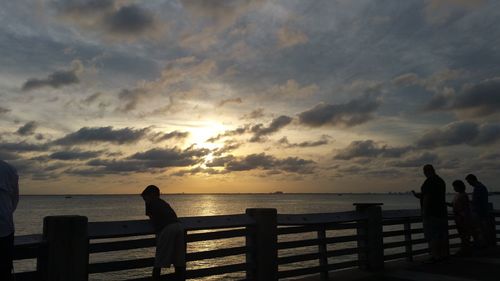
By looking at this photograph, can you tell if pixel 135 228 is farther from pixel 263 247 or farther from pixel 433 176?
pixel 433 176

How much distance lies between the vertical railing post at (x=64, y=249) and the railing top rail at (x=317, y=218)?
3.19 meters

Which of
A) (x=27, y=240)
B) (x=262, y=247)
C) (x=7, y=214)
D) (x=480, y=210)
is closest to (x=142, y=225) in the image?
(x=27, y=240)

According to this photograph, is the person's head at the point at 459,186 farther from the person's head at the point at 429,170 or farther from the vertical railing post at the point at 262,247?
the vertical railing post at the point at 262,247

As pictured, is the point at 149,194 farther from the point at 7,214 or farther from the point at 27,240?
the point at 7,214

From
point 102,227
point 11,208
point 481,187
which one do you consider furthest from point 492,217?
point 11,208

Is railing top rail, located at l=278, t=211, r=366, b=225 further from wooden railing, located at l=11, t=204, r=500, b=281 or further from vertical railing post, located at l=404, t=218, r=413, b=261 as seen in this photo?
vertical railing post, located at l=404, t=218, r=413, b=261

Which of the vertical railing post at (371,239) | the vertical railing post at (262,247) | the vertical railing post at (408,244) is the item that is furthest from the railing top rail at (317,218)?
the vertical railing post at (408,244)

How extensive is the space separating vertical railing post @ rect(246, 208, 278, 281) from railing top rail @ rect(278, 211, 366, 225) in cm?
34

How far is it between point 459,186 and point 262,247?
628cm

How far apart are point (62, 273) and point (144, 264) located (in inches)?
49.4

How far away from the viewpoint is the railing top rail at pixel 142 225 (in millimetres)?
5328

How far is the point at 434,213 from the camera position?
9.28 meters

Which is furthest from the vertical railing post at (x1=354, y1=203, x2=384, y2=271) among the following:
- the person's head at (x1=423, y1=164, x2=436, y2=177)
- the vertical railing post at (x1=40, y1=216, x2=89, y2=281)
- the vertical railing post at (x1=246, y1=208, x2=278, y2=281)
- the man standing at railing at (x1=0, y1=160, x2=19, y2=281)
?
the man standing at railing at (x1=0, y1=160, x2=19, y2=281)

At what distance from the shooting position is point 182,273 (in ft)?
19.8
